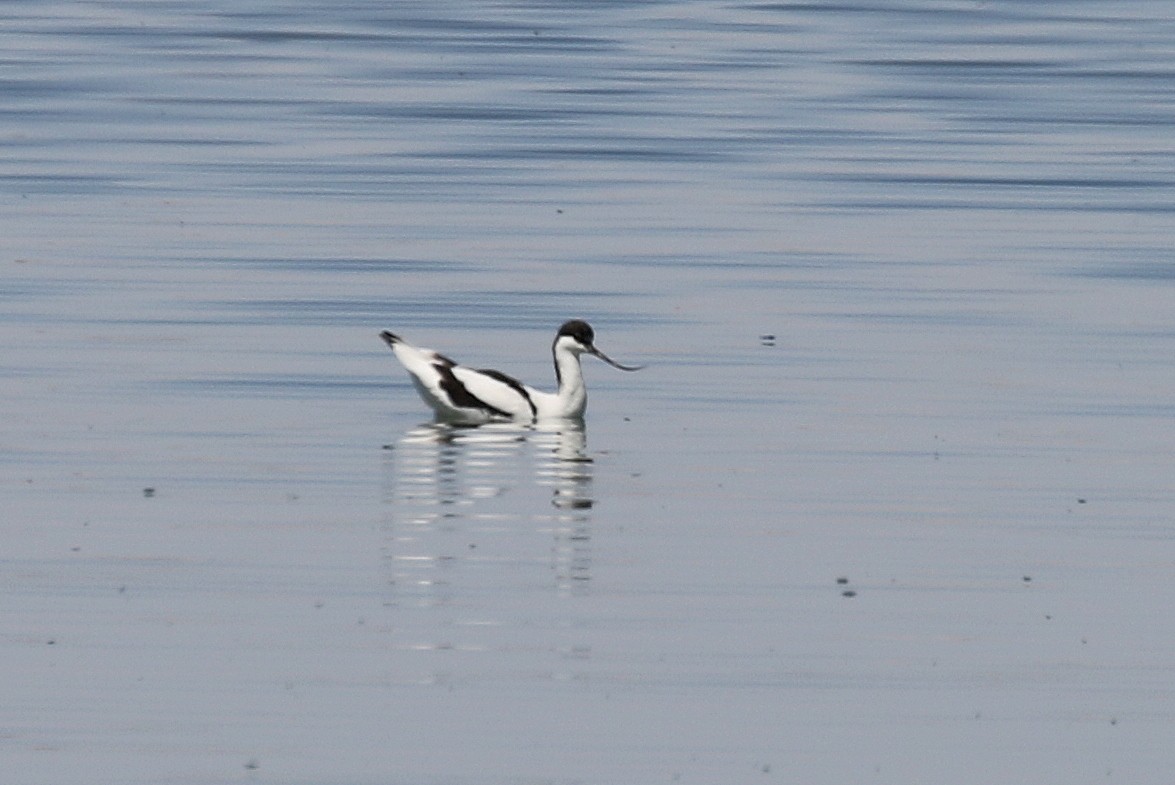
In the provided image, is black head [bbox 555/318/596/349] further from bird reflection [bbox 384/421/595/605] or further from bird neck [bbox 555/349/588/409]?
bird reflection [bbox 384/421/595/605]

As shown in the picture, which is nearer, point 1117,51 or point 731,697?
point 731,697

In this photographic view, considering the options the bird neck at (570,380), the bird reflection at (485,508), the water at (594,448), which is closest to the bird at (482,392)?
the bird neck at (570,380)

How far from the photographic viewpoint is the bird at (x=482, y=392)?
17.6 metres

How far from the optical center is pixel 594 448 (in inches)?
655

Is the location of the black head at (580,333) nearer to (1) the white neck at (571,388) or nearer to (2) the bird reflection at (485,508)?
(1) the white neck at (571,388)

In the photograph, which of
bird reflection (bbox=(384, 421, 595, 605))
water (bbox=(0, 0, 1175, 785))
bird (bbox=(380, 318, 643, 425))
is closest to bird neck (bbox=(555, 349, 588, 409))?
bird (bbox=(380, 318, 643, 425))

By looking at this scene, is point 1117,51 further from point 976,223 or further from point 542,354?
point 542,354

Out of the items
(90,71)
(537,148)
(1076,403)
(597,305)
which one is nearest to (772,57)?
(90,71)

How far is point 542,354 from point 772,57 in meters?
24.8

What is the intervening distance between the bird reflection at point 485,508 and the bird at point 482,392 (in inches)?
4.1

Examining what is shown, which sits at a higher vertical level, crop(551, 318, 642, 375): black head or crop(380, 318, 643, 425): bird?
crop(551, 318, 642, 375): black head

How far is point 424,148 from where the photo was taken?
32438mm

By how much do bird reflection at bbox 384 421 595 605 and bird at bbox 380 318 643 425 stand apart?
0.34ft

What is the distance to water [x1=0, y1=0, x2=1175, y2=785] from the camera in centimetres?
1020
